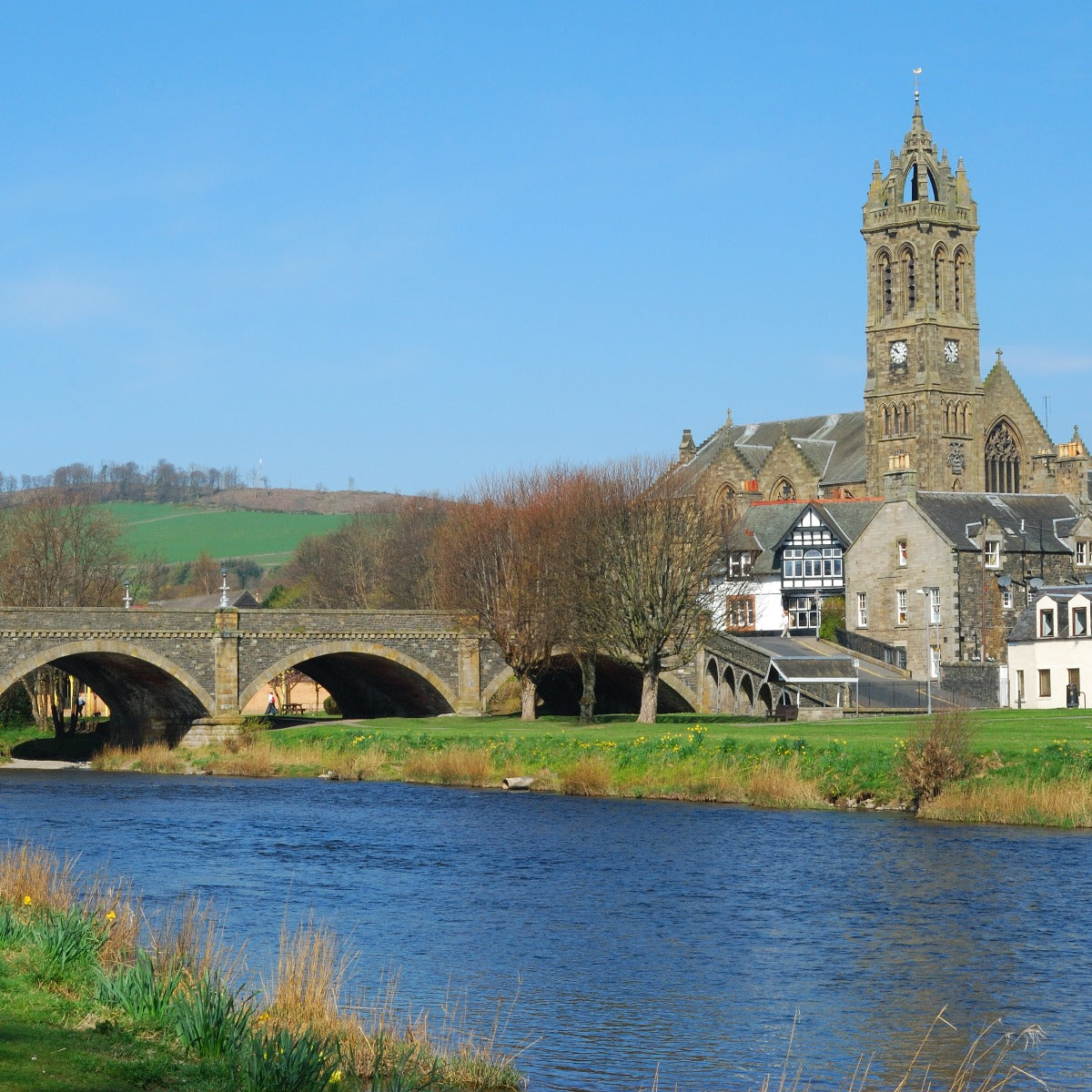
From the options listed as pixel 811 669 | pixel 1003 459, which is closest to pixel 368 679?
pixel 811 669

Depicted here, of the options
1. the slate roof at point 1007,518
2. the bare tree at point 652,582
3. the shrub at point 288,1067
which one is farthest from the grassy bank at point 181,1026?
the slate roof at point 1007,518

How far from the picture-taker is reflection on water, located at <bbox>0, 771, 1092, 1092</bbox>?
19.4 meters

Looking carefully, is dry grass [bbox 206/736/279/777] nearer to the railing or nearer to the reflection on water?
the reflection on water

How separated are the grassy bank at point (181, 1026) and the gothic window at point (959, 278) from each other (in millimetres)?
93194

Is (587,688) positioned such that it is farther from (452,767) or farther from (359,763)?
(452,767)

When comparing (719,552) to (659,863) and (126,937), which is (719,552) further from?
(126,937)

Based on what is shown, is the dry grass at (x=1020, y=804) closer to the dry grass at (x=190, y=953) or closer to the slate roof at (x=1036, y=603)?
the dry grass at (x=190, y=953)

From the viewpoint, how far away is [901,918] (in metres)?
26.6

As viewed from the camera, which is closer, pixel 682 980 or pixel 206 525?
pixel 682 980

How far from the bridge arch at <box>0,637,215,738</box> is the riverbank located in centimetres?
325

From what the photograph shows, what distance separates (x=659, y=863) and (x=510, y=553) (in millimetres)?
37296

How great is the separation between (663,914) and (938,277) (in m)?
84.9

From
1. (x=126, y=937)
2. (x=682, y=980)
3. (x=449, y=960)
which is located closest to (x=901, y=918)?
(x=682, y=980)

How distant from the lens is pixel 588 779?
47625mm
